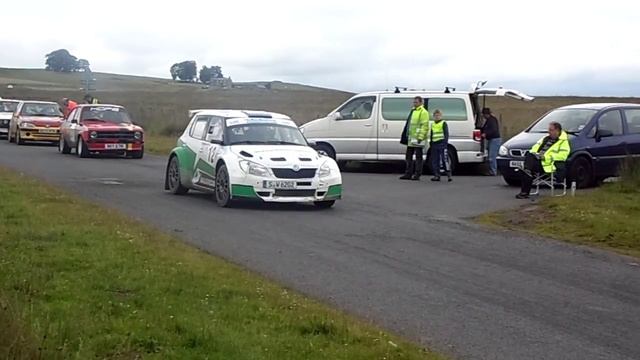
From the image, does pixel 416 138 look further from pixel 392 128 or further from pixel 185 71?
pixel 185 71

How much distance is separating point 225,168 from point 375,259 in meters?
5.68

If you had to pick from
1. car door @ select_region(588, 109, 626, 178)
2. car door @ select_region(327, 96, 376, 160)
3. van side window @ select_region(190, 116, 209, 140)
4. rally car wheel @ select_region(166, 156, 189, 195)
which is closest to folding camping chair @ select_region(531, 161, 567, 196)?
car door @ select_region(588, 109, 626, 178)

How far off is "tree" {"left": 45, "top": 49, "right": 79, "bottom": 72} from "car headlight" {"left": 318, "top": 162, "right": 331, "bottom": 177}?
3595 inches

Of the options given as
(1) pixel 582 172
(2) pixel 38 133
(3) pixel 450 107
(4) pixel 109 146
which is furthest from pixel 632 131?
(2) pixel 38 133

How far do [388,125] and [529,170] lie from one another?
791 cm

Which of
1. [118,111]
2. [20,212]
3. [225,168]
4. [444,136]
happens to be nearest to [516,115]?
[118,111]

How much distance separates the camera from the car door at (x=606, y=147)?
20.4 m

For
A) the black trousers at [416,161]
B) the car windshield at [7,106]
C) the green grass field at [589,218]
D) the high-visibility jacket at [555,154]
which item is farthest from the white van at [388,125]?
the car windshield at [7,106]

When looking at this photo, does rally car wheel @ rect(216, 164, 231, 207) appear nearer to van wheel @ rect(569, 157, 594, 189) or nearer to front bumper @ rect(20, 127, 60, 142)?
van wheel @ rect(569, 157, 594, 189)

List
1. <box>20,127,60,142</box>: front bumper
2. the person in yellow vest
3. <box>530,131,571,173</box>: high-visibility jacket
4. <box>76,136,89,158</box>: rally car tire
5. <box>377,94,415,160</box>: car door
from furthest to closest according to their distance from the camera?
<box>20,127,60,142</box>: front bumper < <box>76,136,89,158</box>: rally car tire < <box>377,94,415,160</box>: car door < the person in yellow vest < <box>530,131,571,173</box>: high-visibility jacket

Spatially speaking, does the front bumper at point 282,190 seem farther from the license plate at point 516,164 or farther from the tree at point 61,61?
the tree at point 61,61

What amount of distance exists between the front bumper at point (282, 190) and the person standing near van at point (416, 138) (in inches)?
262

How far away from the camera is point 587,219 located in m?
14.6

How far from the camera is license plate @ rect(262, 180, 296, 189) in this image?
16062 mm
